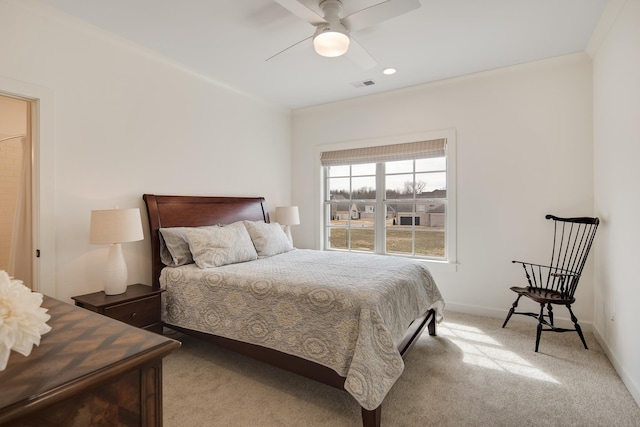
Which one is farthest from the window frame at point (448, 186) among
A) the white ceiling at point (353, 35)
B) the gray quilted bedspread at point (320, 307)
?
the gray quilted bedspread at point (320, 307)

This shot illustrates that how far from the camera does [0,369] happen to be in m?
0.68

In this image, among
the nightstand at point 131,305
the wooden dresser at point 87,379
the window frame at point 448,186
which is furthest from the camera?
the window frame at point 448,186

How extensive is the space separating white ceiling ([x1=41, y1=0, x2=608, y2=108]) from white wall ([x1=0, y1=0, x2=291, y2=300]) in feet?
0.66

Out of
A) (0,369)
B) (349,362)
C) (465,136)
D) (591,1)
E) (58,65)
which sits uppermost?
(591,1)

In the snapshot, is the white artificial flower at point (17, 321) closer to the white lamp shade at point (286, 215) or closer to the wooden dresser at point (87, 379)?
the wooden dresser at point (87, 379)

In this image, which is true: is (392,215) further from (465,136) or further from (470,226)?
(465,136)

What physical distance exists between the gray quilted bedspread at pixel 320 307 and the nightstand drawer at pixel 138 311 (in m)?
0.15

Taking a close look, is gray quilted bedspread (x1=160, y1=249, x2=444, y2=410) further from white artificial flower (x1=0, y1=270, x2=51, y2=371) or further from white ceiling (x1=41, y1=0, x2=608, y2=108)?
white ceiling (x1=41, y1=0, x2=608, y2=108)

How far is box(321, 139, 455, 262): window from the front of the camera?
3.99 m

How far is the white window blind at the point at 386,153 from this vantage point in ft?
12.7

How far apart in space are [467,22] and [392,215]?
2.36 metres

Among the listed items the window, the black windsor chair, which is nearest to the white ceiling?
the window

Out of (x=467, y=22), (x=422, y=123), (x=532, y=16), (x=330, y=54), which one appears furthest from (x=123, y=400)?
(x=422, y=123)

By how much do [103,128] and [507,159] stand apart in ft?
13.3
